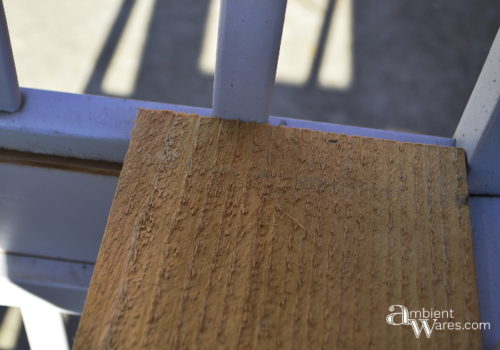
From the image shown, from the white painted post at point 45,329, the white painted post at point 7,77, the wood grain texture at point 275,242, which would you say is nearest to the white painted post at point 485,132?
the wood grain texture at point 275,242

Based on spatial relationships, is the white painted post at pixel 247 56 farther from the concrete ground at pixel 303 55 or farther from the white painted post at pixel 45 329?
the concrete ground at pixel 303 55

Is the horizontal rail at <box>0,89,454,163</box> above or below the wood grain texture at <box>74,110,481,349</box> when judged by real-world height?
above

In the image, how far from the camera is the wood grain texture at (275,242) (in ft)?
1.52

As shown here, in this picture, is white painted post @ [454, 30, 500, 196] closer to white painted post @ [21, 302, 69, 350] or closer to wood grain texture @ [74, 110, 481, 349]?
wood grain texture @ [74, 110, 481, 349]

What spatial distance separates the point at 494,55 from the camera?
0.58 m

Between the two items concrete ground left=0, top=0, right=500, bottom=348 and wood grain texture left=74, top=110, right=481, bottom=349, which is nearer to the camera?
wood grain texture left=74, top=110, right=481, bottom=349

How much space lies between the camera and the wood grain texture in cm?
46

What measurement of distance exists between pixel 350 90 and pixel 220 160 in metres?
1.96

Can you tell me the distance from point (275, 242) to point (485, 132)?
250 mm

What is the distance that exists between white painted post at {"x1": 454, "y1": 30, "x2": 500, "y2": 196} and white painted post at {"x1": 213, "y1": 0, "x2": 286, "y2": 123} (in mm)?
218

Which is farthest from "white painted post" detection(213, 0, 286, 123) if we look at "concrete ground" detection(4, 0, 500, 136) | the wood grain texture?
"concrete ground" detection(4, 0, 500, 136)

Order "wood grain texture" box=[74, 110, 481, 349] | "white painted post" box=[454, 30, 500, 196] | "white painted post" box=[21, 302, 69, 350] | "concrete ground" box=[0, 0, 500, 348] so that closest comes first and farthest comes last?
1. "wood grain texture" box=[74, 110, 481, 349]
2. "white painted post" box=[454, 30, 500, 196]
3. "white painted post" box=[21, 302, 69, 350]
4. "concrete ground" box=[0, 0, 500, 348]

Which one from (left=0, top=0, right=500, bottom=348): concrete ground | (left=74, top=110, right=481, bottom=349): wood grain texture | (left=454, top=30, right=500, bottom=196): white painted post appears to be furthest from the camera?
(left=0, top=0, right=500, bottom=348): concrete ground

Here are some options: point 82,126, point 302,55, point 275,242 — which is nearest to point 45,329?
point 82,126
